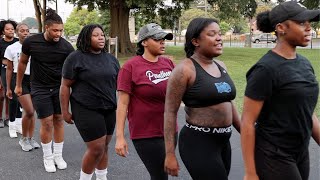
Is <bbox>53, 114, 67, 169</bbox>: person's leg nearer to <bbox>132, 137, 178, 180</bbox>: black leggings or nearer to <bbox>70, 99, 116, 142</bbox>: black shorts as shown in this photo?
<bbox>70, 99, 116, 142</bbox>: black shorts

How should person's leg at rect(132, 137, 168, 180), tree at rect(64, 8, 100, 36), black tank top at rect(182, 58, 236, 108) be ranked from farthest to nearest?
tree at rect(64, 8, 100, 36), person's leg at rect(132, 137, 168, 180), black tank top at rect(182, 58, 236, 108)

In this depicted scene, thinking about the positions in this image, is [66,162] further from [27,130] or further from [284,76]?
[284,76]

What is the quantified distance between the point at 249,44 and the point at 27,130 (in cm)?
3454

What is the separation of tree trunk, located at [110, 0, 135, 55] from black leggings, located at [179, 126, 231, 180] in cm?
2202

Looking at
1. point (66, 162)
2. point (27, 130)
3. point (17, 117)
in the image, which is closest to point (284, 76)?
point (66, 162)

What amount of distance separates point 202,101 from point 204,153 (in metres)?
0.33

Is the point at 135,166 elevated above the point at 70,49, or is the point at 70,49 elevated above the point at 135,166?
the point at 70,49

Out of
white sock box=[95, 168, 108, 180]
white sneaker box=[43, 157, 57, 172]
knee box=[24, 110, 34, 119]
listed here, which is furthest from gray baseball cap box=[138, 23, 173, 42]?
knee box=[24, 110, 34, 119]

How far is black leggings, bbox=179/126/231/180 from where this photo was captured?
286cm

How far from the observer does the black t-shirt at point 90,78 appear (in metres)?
4.16

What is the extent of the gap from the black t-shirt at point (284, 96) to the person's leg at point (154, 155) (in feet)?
3.29

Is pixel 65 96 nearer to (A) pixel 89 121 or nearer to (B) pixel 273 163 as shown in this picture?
(A) pixel 89 121

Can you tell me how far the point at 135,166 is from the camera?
17.5 feet

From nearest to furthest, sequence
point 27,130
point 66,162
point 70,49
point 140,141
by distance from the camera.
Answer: point 140,141 < point 70,49 < point 66,162 < point 27,130
